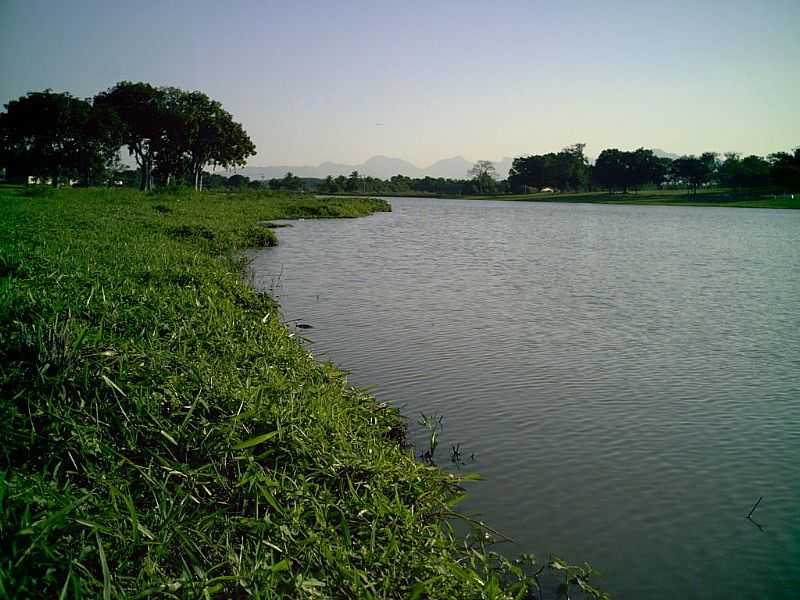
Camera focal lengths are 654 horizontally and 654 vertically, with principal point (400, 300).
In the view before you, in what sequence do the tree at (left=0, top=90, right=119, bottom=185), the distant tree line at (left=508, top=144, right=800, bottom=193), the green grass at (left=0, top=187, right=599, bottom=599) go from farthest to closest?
the distant tree line at (left=508, top=144, right=800, bottom=193)
the tree at (left=0, top=90, right=119, bottom=185)
the green grass at (left=0, top=187, right=599, bottom=599)

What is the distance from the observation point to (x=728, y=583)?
15.1 ft

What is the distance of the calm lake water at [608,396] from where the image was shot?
16.6ft

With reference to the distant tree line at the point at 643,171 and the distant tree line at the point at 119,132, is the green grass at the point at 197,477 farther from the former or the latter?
the distant tree line at the point at 643,171

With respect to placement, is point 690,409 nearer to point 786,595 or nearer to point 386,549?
point 786,595

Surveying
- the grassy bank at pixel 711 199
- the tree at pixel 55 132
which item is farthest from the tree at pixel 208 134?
the grassy bank at pixel 711 199

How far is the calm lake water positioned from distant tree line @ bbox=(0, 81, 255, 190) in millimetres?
45014

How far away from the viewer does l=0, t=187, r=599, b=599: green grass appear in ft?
10.7

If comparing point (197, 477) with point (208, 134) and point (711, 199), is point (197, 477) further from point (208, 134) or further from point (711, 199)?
point (711, 199)

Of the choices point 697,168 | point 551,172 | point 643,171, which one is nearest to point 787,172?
point 697,168

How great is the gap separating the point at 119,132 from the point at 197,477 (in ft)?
201

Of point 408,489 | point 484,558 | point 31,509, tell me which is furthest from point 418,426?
point 31,509

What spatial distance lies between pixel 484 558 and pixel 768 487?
3.39m

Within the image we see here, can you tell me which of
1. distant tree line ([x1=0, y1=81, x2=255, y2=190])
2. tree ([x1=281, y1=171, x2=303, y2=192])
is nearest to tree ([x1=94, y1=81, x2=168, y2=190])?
distant tree line ([x1=0, y1=81, x2=255, y2=190])

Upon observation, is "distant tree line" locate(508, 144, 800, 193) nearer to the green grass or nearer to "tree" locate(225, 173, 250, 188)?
"tree" locate(225, 173, 250, 188)
